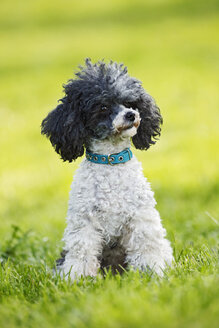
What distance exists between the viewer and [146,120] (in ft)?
14.4

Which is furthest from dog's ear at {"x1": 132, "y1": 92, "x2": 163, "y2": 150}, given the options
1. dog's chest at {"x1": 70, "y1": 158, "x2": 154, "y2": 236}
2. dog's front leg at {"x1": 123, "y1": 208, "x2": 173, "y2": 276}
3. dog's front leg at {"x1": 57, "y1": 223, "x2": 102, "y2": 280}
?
dog's front leg at {"x1": 57, "y1": 223, "x2": 102, "y2": 280}

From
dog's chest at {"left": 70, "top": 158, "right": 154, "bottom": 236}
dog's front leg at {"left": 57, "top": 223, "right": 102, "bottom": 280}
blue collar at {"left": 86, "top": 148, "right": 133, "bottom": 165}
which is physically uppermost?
blue collar at {"left": 86, "top": 148, "right": 133, "bottom": 165}

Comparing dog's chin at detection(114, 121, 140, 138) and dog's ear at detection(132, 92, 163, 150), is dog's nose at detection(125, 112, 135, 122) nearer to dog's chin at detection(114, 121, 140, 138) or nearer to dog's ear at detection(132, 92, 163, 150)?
dog's chin at detection(114, 121, 140, 138)

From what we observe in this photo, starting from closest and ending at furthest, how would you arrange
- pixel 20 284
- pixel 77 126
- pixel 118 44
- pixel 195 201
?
pixel 20 284 < pixel 77 126 < pixel 195 201 < pixel 118 44

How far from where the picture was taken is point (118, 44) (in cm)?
2100

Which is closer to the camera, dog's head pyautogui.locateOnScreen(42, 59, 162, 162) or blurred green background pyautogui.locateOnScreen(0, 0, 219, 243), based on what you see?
dog's head pyautogui.locateOnScreen(42, 59, 162, 162)

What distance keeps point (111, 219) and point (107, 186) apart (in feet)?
0.85

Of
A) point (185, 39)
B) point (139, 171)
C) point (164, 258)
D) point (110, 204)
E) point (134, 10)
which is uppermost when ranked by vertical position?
point (134, 10)

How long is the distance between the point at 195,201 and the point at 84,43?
51.3 feet

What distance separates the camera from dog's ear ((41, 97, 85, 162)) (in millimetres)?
4095

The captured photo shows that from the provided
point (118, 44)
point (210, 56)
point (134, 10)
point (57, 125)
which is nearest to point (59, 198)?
point (57, 125)

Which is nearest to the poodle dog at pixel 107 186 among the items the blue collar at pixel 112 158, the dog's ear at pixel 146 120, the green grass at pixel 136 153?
the blue collar at pixel 112 158

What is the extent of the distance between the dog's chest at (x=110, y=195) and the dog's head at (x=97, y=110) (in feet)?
0.92

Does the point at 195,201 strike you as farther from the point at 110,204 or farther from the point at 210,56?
the point at 210,56
